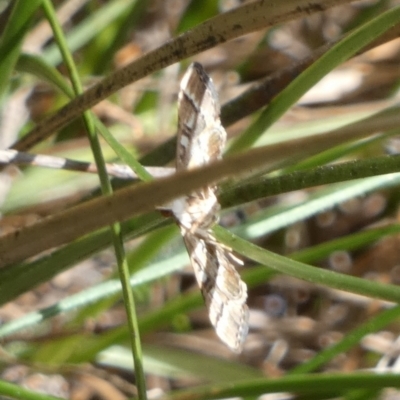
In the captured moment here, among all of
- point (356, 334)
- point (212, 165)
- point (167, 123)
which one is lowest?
point (212, 165)

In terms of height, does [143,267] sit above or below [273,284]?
below

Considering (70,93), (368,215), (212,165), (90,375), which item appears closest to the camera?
(212,165)

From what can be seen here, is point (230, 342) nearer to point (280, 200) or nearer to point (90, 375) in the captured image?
point (90, 375)

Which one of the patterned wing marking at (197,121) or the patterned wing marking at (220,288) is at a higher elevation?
the patterned wing marking at (197,121)

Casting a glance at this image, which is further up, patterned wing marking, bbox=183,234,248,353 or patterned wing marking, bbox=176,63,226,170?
patterned wing marking, bbox=176,63,226,170

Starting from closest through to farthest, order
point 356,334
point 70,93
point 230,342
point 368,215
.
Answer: point 230,342 < point 70,93 < point 356,334 < point 368,215

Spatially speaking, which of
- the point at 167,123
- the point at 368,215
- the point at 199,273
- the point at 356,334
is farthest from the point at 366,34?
the point at 368,215

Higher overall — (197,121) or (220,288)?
(197,121)

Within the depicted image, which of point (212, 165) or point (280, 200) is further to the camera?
point (280, 200)
